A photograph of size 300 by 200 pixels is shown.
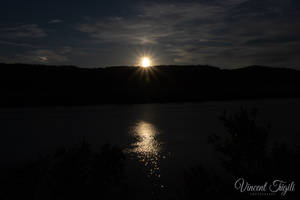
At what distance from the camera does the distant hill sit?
77.6 metres

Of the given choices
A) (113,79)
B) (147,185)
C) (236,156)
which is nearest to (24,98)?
(113,79)

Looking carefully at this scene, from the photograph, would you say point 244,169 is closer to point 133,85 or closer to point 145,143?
point 145,143

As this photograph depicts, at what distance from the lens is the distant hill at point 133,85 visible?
77.6m

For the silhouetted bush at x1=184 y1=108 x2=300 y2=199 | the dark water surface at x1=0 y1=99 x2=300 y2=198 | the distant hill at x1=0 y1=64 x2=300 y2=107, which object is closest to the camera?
the silhouetted bush at x1=184 y1=108 x2=300 y2=199

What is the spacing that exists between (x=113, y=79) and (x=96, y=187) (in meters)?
96.2

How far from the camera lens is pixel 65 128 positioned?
122 ft

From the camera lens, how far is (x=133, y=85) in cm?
9831

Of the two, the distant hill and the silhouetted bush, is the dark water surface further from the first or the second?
the distant hill

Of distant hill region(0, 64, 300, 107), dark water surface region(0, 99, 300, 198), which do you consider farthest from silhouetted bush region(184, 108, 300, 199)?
distant hill region(0, 64, 300, 107)

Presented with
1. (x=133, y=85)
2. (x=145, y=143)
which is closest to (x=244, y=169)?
(x=145, y=143)

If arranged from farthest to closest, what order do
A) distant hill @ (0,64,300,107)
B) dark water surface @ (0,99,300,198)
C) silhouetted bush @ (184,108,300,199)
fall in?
distant hill @ (0,64,300,107), dark water surface @ (0,99,300,198), silhouetted bush @ (184,108,300,199)

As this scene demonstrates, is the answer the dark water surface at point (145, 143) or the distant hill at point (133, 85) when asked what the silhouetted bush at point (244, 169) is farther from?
the distant hill at point (133, 85)

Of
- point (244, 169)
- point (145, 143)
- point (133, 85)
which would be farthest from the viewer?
point (133, 85)

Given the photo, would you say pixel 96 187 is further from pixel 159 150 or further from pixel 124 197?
pixel 159 150
